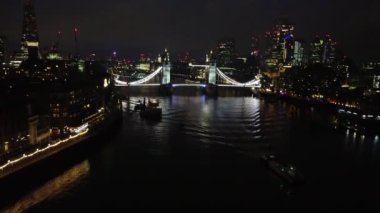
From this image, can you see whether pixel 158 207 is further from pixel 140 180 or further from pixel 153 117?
pixel 153 117

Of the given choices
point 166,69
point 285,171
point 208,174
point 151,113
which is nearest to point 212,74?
point 166,69

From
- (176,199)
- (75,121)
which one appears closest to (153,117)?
(75,121)

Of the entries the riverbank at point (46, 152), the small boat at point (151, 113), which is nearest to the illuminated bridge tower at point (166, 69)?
the small boat at point (151, 113)

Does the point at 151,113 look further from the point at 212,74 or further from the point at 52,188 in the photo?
the point at 212,74

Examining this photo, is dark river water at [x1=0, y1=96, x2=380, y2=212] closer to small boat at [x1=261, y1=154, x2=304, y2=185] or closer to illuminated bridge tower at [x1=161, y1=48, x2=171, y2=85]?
small boat at [x1=261, y1=154, x2=304, y2=185]

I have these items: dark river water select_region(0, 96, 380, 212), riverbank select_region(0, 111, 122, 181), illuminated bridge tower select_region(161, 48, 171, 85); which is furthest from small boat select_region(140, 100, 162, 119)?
illuminated bridge tower select_region(161, 48, 171, 85)
